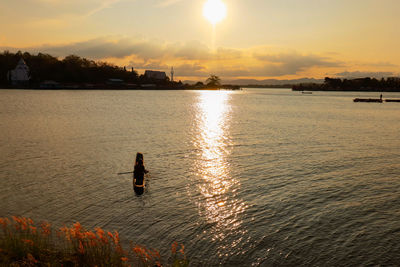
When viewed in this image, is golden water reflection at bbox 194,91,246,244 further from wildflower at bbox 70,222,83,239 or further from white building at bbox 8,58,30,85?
white building at bbox 8,58,30,85

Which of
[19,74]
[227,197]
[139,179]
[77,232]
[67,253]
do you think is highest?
[19,74]

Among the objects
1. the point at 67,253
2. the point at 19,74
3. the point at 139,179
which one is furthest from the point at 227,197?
the point at 19,74

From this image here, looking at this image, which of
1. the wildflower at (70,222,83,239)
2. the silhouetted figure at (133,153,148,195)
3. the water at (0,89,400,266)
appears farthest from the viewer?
the silhouetted figure at (133,153,148,195)

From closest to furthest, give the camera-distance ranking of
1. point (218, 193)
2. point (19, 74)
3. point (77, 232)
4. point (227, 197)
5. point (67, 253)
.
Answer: point (77, 232) < point (67, 253) < point (227, 197) < point (218, 193) < point (19, 74)

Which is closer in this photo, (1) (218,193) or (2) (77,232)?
(2) (77,232)

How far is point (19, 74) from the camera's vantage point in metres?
196

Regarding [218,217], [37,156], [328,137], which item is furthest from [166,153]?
[328,137]

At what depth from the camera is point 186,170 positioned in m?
24.9

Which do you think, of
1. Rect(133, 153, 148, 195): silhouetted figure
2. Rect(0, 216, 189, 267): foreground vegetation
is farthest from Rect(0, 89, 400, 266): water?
Rect(0, 216, 189, 267): foreground vegetation

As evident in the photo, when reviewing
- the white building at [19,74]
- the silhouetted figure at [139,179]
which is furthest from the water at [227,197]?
the white building at [19,74]

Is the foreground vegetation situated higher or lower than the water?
higher

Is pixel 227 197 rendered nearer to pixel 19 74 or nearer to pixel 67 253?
pixel 67 253

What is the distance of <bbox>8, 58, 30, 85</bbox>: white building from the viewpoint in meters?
193

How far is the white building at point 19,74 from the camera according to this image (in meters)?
193
